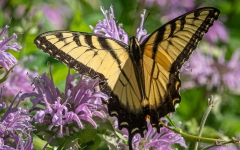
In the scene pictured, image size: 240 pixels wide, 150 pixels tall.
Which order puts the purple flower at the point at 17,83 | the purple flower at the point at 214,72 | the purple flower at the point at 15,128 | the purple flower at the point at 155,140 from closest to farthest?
the purple flower at the point at 15,128
the purple flower at the point at 155,140
the purple flower at the point at 17,83
the purple flower at the point at 214,72

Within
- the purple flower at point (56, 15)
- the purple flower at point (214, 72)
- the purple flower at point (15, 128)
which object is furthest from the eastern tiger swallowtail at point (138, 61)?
the purple flower at point (56, 15)


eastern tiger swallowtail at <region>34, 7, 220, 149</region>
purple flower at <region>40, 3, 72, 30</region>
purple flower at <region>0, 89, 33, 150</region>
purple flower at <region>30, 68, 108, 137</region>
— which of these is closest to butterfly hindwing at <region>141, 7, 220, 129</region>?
eastern tiger swallowtail at <region>34, 7, 220, 149</region>

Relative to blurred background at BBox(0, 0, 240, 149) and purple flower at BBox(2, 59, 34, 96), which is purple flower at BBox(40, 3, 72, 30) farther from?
purple flower at BBox(2, 59, 34, 96)

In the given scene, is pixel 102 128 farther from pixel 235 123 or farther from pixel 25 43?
pixel 235 123

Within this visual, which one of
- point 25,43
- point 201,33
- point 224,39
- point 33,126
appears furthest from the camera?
point 224,39

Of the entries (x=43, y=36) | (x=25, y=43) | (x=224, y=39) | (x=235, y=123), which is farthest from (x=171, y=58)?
(x=224, y=39)

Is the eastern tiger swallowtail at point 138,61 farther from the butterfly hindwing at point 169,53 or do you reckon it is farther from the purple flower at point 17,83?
the purple flower at point 17,83
